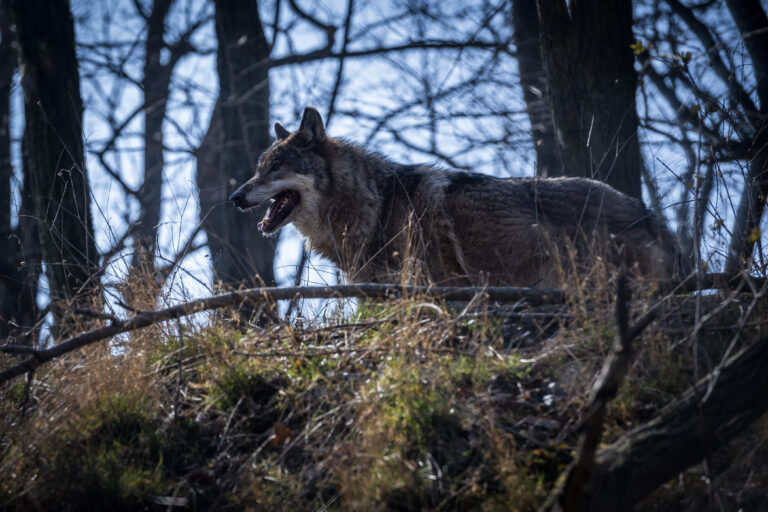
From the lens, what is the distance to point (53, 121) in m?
8.04

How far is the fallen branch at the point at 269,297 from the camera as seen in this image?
449 cm

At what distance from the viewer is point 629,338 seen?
10.1ft

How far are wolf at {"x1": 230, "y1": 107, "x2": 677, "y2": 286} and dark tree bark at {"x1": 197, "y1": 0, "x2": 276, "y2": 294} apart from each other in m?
5.40

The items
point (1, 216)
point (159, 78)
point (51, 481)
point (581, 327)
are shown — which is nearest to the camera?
point (51, 481)

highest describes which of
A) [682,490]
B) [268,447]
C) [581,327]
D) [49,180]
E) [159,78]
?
[159,78]

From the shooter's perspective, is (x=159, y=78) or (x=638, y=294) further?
(x=159, y=78)

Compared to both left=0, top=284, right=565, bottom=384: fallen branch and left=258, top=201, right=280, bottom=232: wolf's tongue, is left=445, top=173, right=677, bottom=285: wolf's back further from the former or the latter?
left=258, top=201, right=280, bottom=232: wolf's tongue

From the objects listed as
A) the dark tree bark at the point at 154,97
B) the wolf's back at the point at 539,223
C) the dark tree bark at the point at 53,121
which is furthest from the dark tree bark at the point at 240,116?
the wolf's back at the point at 539,223

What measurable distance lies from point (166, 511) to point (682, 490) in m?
2.66

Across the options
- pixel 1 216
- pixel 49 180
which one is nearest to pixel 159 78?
pixel 1 216

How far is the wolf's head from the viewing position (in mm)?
7425

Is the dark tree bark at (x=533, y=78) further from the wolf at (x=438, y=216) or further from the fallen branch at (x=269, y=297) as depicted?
the fallen branch at (x=269, y=297)

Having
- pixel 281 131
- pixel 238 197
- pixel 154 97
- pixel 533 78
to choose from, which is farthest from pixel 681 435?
pixel 154 97

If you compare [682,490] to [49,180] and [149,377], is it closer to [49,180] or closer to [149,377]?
[149,377]
